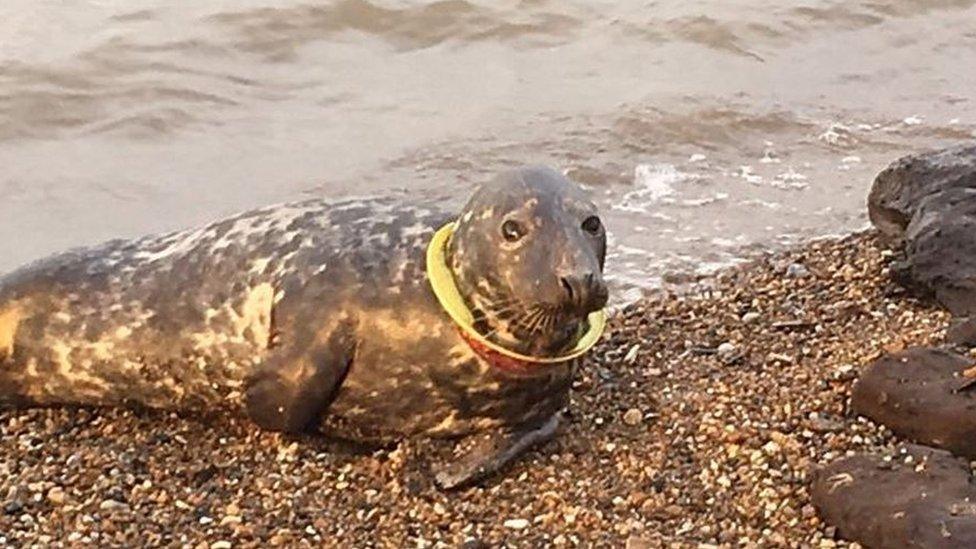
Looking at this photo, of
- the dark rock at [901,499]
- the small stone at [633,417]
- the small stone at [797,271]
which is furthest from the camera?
the small stone at [797,271]

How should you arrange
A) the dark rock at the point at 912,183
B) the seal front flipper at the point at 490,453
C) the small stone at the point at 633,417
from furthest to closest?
the dark rock at the point at 912,183 < the small stone at the point at 633,417 < the seal front flipper at the point at 490,453

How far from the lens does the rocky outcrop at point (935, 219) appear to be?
5.13 metres

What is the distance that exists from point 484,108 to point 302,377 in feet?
14.0

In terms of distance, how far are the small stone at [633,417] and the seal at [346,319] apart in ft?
0.66

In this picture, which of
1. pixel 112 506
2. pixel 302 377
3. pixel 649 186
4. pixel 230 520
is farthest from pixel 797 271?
pixel 112 506

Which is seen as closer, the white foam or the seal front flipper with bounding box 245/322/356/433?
the seal front flipper with bounding box 245/322/356/433

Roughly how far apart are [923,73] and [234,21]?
4.09 metres

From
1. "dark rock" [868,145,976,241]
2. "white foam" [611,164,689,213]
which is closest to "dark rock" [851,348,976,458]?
"dark rock" [868,145,976,241]

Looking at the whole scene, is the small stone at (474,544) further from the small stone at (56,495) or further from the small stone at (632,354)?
the small stone at (632,354)

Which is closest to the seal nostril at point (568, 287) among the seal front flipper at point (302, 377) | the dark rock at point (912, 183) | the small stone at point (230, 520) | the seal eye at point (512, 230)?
the seal eye at point (512, 230)

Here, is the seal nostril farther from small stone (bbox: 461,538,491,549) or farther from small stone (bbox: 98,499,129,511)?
small stone (bbox: 98,499,129,511)

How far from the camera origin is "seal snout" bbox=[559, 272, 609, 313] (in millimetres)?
4012

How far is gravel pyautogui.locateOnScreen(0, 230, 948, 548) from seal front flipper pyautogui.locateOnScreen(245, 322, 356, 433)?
0.15 m

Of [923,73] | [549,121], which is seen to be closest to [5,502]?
[549,121]
